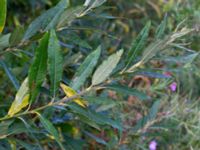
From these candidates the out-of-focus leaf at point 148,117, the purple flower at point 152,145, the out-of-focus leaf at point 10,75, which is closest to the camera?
the out-of-focus leaf at point 10,75

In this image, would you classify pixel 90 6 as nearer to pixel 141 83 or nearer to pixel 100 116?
pixel 100 116

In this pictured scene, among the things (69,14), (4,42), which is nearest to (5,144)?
(4,42)

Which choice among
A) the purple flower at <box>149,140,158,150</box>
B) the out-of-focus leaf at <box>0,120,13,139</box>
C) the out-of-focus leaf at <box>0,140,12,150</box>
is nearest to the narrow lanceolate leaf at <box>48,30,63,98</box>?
the out-of-focus leaf at <box>0,120,13,139</box>

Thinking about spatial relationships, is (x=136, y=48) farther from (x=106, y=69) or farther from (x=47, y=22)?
(x=47, y=22)

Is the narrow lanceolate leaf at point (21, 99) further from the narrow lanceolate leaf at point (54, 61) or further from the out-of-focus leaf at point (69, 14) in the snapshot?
the out-of-focus leaf at point (69, 14)

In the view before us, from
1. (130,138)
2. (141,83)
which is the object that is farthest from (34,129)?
(141,83)

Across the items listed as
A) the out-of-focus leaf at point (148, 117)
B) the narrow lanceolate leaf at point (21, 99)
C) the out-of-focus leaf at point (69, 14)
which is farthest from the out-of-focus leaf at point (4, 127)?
the out-of-focus leaf at point (148, 117)

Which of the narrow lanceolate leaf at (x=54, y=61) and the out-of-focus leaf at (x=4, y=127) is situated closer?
the narrow lanceolate leaf at (x=54, y=61)
